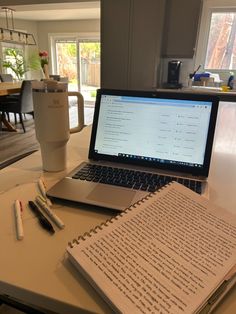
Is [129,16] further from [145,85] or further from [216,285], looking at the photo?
[216,285]

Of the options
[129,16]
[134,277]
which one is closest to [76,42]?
[129,16]

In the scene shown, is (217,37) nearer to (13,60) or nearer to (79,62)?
(79,62)

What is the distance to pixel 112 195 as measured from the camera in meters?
0.63

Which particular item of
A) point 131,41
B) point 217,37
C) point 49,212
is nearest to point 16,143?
point 131,41

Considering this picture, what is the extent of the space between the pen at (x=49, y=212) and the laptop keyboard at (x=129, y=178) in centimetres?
13

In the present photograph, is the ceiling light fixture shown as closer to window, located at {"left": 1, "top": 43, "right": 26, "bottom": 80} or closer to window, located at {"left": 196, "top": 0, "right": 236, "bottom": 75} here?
window, located at {"left": 1, "top": 43, "right": 26, "bottom": 80}

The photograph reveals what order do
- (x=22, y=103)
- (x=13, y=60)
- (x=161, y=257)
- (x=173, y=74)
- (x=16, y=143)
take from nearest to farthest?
(x=161, y=257), (x=173, y=74), (x=16, y=143), (x=22, y=103), (x=13, y=60)

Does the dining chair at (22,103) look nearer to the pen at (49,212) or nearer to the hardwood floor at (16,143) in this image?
the hardwood floor at (16,143)

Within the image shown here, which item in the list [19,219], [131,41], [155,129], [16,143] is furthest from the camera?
[16,143]

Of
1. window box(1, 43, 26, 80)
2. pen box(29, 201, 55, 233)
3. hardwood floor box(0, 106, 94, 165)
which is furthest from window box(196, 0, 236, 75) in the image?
pen box(29, 201, 55, 233)

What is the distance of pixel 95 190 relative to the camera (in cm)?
65

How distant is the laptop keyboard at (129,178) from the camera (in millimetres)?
676

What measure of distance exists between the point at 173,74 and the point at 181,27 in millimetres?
608

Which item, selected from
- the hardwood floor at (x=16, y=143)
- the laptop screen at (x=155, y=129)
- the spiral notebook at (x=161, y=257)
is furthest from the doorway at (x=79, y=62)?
the spiral notebook at (x=161, y=257)
